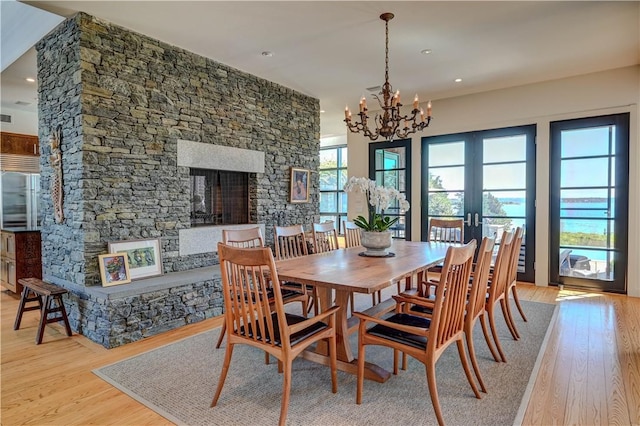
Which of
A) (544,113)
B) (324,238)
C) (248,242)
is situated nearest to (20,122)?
(248,242)

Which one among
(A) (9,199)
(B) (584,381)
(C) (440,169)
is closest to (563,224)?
(C) (440,169)

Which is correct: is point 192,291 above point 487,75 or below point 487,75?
below

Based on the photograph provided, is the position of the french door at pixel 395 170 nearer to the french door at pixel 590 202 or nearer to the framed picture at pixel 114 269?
the french door at pixel 590 202

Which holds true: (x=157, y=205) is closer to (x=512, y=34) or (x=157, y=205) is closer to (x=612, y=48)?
(x=512, y=34)

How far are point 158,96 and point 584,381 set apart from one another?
448cm

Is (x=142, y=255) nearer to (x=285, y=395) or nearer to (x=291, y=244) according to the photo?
(x=291, y=244)

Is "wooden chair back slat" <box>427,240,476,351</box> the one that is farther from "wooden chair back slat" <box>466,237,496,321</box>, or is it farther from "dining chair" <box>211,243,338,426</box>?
"dining chair" <box>211,243,338,426</box>

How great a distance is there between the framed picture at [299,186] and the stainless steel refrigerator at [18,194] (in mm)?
4278

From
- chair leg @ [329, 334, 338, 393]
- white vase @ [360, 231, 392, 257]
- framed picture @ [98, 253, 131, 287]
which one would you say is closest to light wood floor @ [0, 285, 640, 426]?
framed picture @ [98, 253, 131, 287]

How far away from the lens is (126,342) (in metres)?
3.16

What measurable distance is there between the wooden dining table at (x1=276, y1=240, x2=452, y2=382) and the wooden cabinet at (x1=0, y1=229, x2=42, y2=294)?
3928 millimetres

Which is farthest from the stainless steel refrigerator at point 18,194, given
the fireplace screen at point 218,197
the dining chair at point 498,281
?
the dining chair at point 498,281

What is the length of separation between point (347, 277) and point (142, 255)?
245 cm

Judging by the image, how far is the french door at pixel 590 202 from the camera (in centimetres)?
474
